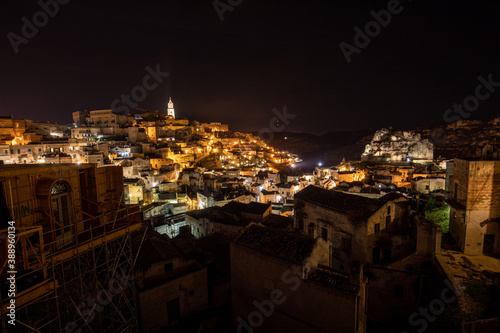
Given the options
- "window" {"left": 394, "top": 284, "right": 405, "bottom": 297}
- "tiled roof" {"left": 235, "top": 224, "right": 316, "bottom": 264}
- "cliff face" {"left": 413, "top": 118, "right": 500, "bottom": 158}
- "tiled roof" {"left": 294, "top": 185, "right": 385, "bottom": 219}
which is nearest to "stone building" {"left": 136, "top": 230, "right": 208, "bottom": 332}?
"tiled roof" {"left": 235, "top": 224, "right": 316, "bottom": 264}

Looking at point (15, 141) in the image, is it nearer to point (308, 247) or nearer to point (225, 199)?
point (225, 199)

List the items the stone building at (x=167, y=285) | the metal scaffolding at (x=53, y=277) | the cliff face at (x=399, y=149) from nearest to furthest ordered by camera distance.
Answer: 1. the metal scaffolding at (x=53, y=277)
2. the stone building at (x=167, y=285)
3. the cliff face at (x=399, y=149)

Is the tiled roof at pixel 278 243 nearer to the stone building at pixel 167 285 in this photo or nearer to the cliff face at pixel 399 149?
the stone building at pixel 167 285

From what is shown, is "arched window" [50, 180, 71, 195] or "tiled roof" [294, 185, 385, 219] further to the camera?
"tiled roof" [294, 185, 385, 219]

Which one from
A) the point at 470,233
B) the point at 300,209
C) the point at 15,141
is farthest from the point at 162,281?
the point at 15,141

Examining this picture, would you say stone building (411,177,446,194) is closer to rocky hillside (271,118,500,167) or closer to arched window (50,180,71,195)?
rocky hillside (271,118,500,167)

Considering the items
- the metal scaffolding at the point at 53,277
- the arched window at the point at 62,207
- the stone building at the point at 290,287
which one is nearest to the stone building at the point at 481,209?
the stone building at the point at 290,287
